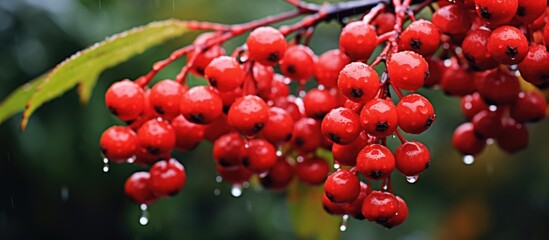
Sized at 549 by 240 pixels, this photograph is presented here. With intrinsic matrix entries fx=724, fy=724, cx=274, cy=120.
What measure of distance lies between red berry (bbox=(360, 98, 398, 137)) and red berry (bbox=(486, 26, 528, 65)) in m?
0.23

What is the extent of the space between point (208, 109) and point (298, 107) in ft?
0.96

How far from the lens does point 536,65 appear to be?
1372 millimetres

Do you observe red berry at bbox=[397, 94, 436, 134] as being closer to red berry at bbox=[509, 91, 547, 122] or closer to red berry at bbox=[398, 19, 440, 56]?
red berry at bbox=[398, 19, 440, 56]

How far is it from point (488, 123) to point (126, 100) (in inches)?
34.6

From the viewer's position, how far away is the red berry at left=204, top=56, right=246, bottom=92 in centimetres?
158

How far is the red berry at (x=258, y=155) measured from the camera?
1.67 metres

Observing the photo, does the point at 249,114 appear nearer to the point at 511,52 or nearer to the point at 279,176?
the point at 279,176

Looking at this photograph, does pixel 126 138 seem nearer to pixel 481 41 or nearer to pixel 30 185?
pixel 481 41

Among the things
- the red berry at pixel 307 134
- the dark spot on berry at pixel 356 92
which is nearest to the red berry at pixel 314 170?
the red berry at pixel 307 134


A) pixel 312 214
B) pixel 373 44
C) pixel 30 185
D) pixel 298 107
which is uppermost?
pixel 373 44

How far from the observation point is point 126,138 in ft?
5.39

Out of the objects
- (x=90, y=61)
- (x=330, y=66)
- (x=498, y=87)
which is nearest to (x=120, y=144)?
(x=90, y=61)

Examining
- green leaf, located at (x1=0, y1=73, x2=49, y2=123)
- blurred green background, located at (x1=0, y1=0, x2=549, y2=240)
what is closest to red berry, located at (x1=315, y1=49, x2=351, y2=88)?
green leaf, located at (x1=0, y1=73, x2=49, y2=123)

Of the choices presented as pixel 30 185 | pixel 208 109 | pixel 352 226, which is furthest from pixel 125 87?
pixel 352 226
